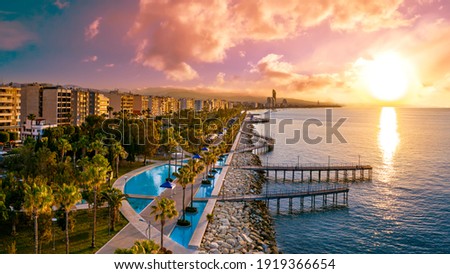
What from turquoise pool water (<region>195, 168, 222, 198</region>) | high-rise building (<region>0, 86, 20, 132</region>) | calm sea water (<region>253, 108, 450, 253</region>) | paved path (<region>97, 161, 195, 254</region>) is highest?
high-rise building (<region>0, 86, 20, 132</region>)

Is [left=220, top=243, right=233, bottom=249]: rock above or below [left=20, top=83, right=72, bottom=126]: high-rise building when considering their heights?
below

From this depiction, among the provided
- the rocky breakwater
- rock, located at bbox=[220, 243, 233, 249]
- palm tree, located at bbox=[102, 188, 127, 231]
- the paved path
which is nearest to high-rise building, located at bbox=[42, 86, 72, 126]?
the rocky breakwater

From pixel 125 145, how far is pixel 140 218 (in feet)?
89.1

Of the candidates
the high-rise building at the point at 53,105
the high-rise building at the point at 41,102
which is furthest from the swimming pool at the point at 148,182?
the high-rise building at the point at 41,102

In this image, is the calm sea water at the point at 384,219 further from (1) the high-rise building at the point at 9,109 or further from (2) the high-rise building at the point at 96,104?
(2) the high-rise building at the point at 96,104

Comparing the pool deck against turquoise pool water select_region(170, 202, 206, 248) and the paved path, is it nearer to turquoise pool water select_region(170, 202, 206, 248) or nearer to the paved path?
the paved path

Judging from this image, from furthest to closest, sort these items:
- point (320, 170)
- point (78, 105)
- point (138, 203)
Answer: point (78, 105) < point (320, 170) < point (138, 203)

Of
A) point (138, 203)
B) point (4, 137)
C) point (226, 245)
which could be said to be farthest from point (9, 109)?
point (226, 245)

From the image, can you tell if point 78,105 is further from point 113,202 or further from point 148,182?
point 113,202

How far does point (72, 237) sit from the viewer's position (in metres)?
25.7

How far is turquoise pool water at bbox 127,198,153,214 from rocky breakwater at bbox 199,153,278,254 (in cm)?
729

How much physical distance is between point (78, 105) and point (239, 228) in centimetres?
8182

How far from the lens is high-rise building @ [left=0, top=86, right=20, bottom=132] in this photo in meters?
69.8
